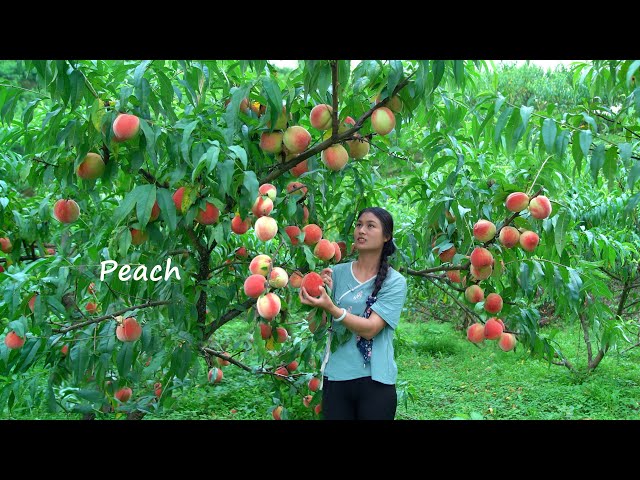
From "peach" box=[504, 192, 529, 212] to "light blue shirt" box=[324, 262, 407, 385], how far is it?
40 cm

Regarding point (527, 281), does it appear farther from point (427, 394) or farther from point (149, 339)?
point (427, 394)

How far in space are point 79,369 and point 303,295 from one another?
663mm

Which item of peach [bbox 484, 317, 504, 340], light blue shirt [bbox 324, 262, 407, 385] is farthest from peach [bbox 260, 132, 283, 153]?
peach [bbox 484, 317, 504, 340]

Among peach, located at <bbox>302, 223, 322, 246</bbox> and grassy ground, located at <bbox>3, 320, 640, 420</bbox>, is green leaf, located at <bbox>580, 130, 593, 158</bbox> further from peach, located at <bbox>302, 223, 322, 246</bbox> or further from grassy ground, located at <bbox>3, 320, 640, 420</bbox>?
grassy ground, located at <bbox>3, 320, 640, 420</bbox>

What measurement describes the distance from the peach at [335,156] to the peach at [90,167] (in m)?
0.60

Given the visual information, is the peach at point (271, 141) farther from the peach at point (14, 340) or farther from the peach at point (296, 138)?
the peach at point (14, 340)

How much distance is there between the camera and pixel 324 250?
5.62ft

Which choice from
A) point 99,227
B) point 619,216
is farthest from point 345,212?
point 619,216

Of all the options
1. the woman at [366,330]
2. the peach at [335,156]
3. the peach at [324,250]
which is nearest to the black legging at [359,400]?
the woman at [366,330]

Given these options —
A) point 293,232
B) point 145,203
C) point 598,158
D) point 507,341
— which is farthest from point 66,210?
point 507,341

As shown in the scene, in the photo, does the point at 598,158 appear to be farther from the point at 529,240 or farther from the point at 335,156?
the point at 335,156

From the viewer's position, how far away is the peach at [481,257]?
5.77ft

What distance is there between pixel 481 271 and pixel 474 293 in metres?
0.18

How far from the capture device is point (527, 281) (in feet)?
6.32
